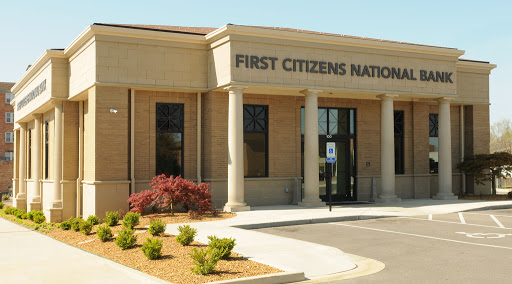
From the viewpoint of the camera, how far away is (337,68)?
74.3 feet

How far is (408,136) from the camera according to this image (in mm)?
26891

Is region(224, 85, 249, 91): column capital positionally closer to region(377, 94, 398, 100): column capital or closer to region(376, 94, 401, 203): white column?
region(377, 94, 398, 100): column capital

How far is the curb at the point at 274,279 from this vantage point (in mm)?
9109

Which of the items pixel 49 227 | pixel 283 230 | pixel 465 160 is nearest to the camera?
pixel 283 230

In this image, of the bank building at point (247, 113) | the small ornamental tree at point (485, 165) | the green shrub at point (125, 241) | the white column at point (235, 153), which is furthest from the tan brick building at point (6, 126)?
the green shrub at point (125, 241)

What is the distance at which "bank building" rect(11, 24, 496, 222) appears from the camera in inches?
825

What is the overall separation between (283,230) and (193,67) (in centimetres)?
857

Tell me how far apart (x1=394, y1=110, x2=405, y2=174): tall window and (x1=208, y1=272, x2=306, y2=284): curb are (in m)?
18.0

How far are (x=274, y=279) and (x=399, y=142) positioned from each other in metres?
18.8

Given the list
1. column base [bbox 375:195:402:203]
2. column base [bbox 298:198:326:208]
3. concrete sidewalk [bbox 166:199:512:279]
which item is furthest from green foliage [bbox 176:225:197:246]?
column base [bbox 375:195:402:203]

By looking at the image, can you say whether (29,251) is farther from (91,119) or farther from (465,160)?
(465,160)

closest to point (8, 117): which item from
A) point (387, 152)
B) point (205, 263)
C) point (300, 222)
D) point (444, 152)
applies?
point (387, 152)

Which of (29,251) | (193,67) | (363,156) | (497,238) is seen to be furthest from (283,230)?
(363,156)

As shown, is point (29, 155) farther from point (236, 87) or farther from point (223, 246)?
point (223, 246)
